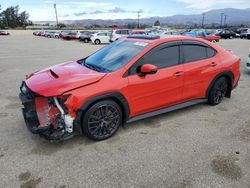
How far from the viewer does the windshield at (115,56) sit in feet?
13.4

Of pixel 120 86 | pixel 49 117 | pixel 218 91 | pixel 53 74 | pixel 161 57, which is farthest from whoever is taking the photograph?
pixel 218 91

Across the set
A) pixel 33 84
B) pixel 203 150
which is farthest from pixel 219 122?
pixel 33 84

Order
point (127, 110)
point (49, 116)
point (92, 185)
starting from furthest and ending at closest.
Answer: point (127, 110), point (49, 116), point (92, 185)

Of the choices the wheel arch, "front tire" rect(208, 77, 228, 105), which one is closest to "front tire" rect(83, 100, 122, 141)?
the wheel arch

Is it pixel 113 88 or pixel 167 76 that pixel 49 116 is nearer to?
pixel 113 88

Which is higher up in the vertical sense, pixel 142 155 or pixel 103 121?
pixel 103 121

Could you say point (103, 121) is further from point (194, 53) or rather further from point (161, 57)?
point (194, 53)

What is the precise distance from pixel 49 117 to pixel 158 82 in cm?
187

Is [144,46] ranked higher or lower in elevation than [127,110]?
higher

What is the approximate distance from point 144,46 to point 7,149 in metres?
2.73

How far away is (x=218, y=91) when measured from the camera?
5328 mm

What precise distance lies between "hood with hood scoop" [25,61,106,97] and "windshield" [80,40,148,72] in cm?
26

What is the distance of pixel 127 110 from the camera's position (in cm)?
399

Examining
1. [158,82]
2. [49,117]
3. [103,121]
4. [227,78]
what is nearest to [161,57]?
[158,82]
